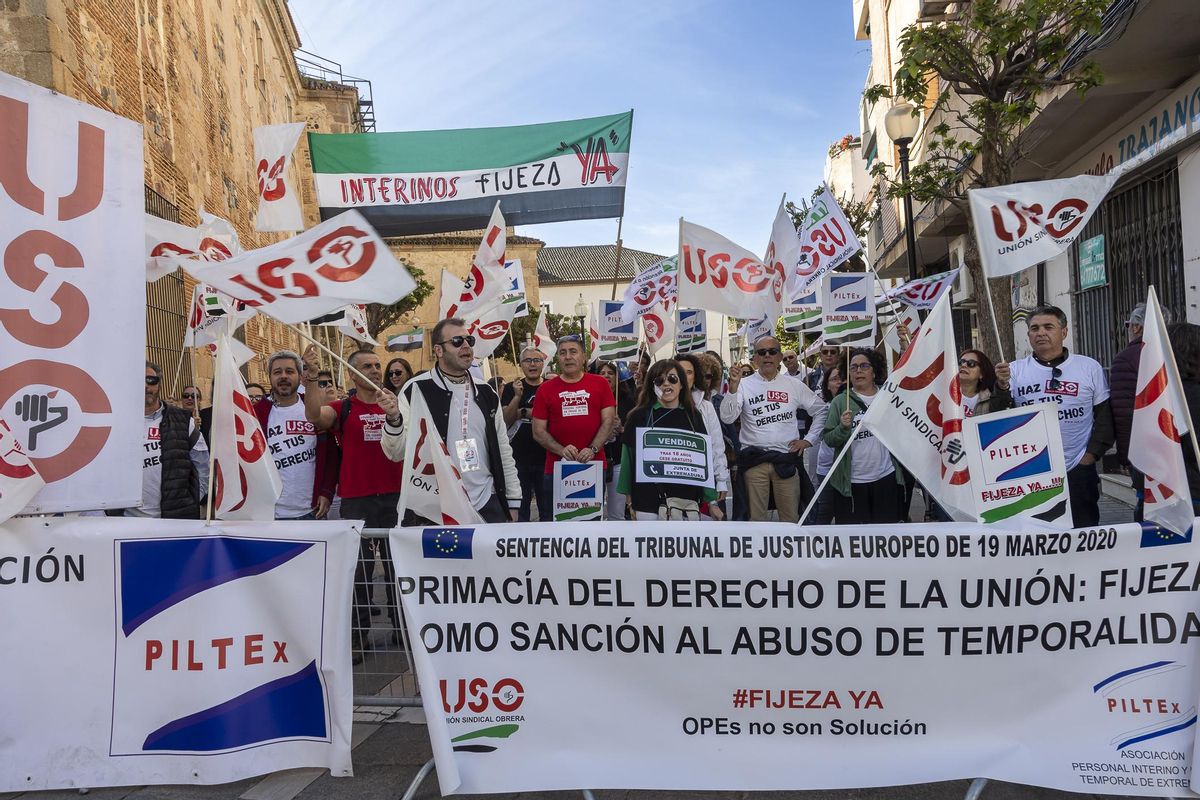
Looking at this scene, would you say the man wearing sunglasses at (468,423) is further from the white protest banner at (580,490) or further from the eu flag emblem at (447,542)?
the eu flag emblem at (447,542)

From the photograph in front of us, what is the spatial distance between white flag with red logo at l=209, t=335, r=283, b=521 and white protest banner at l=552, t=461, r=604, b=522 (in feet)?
8.09

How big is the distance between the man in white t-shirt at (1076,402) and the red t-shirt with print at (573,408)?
2837mm

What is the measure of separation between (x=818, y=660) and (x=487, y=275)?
5.62m

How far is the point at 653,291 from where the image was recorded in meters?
11.4

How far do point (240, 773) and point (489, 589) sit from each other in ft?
4.18

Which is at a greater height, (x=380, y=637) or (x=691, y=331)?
(x=691, y=331)

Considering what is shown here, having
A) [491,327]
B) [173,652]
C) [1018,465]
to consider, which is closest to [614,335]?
[491,327]

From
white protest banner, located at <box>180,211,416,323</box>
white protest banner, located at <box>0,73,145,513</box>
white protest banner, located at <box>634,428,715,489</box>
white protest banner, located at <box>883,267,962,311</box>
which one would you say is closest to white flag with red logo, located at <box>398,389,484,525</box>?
white protest banner, located at <box>180,211,416,323</box>

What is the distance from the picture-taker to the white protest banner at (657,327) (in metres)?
10.2

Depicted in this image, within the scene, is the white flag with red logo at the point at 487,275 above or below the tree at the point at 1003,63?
below

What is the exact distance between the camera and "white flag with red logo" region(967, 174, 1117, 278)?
234 inches

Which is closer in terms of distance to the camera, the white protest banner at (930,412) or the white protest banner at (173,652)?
the white protest banner at (173,652)

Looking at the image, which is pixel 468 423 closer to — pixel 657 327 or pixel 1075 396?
pixel 1075 396

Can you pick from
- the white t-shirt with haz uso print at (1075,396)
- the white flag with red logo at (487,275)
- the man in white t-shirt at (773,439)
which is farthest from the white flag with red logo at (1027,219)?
the white flag with red logo at (487,275)
